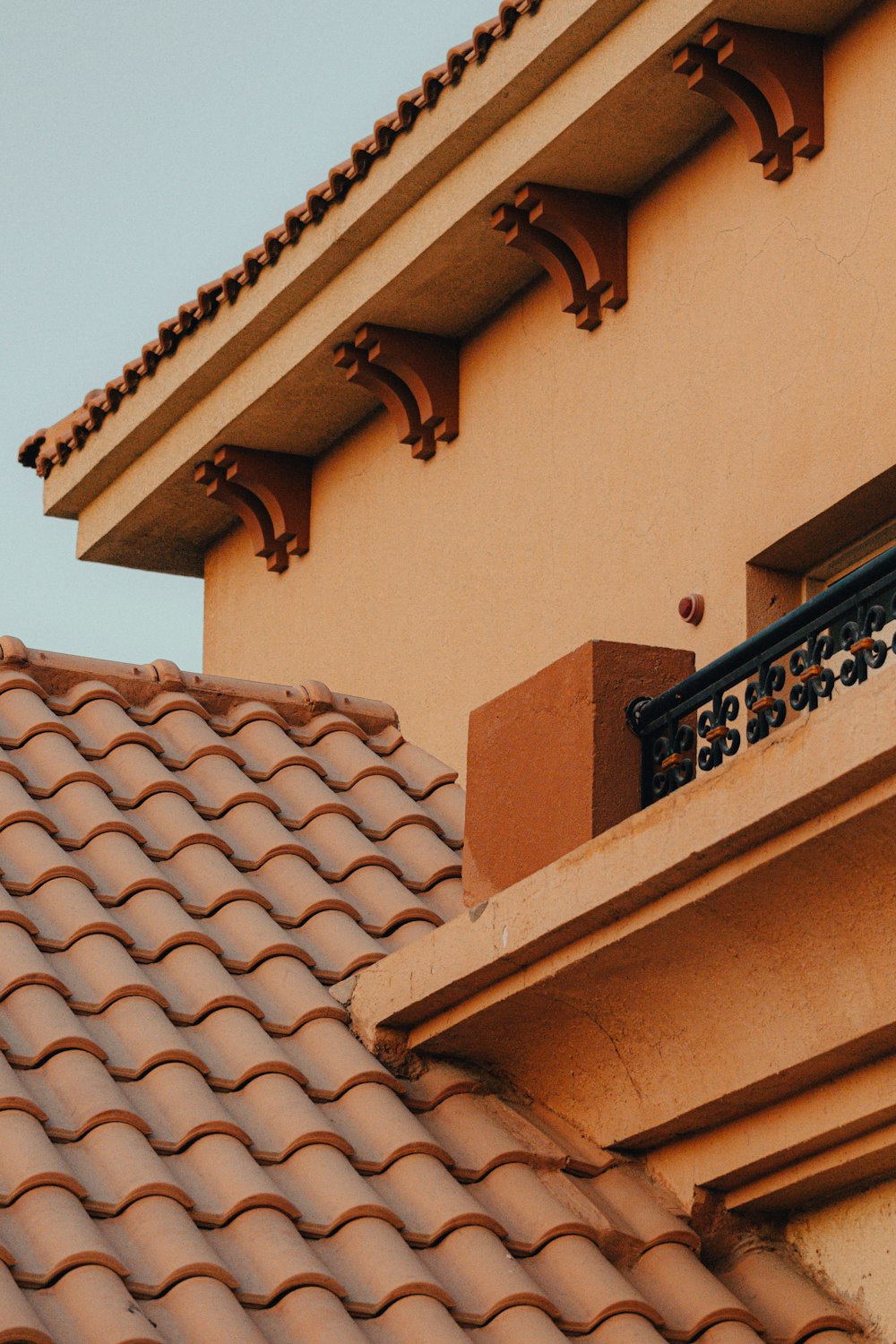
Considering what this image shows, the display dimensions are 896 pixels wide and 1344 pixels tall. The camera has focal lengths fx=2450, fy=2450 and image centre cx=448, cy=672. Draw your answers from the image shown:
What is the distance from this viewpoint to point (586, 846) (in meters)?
Answer: 5.35

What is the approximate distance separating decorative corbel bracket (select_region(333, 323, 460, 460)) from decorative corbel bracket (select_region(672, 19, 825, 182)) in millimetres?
2414

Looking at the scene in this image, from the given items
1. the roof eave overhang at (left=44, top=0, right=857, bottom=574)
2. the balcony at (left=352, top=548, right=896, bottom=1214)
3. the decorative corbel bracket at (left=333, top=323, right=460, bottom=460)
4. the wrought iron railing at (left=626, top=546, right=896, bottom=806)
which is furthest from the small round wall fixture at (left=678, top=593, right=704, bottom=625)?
the balcony at (left=352, top=548, right=896, bottom=1214)

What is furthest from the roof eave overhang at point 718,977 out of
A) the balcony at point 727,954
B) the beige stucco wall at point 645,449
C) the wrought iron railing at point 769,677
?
the beige stucco wall at point 645,449

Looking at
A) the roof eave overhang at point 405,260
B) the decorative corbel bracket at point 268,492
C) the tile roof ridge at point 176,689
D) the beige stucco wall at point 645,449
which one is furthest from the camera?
the decorative corbel bracket at point 268,492

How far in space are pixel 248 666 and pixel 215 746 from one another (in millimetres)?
5532

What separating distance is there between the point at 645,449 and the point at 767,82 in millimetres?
1463

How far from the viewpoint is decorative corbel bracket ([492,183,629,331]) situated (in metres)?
9.52

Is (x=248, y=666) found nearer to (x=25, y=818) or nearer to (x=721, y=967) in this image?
(x=25, y=818)

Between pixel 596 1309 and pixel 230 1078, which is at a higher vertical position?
pixel 230 1078

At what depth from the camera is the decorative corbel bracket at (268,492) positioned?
39.4 ft

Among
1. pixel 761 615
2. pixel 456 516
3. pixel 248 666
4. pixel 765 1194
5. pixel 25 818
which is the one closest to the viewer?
pixel 765 1194

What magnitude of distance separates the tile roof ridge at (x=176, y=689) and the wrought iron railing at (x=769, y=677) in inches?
69.8

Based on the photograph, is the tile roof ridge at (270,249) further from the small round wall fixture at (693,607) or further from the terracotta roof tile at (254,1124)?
the terracotta roof tile at (254,1124)

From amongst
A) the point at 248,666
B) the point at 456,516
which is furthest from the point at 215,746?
the point at 248,666
